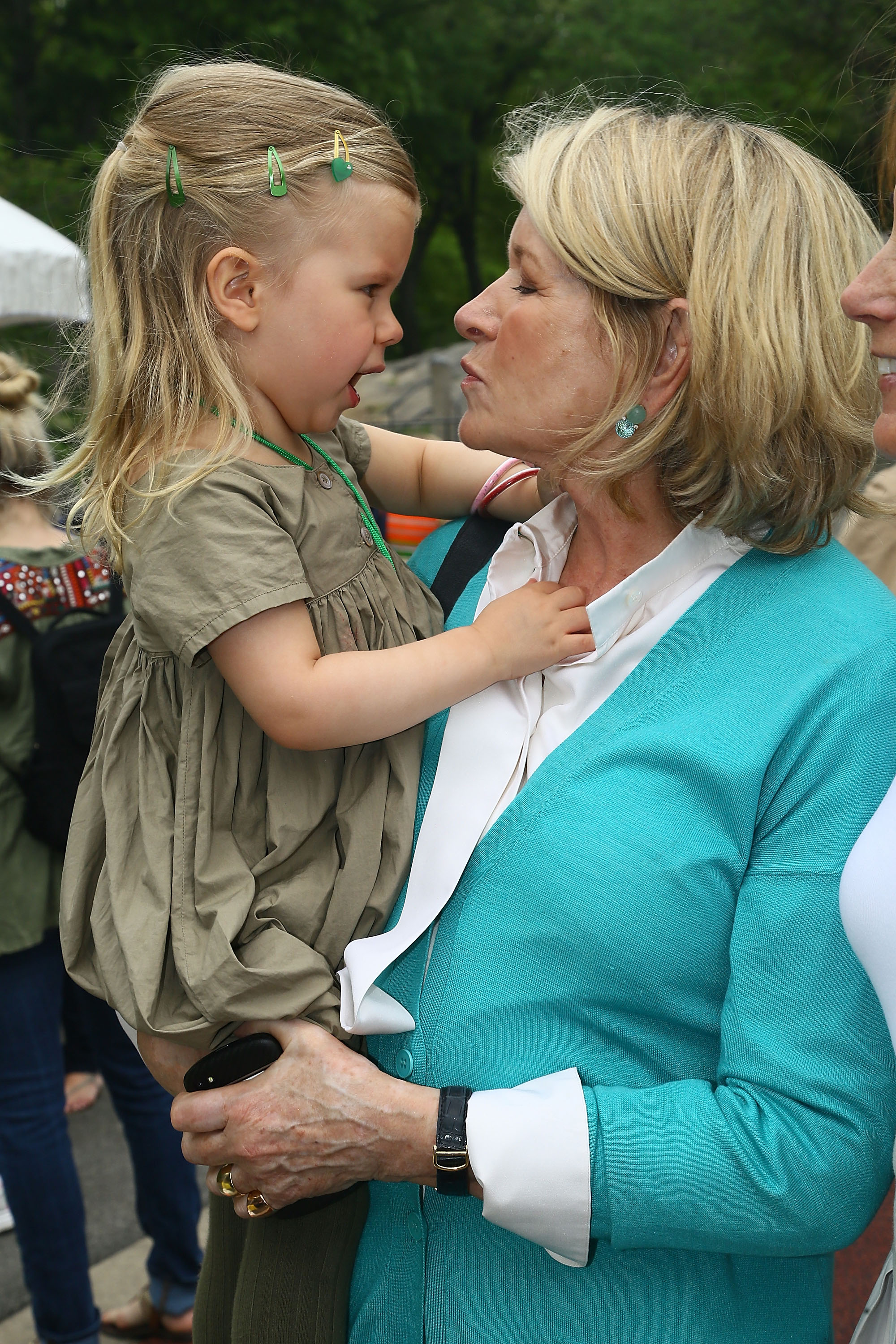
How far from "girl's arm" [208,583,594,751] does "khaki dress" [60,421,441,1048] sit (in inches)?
2.1

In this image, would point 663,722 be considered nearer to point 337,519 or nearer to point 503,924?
point 503,924

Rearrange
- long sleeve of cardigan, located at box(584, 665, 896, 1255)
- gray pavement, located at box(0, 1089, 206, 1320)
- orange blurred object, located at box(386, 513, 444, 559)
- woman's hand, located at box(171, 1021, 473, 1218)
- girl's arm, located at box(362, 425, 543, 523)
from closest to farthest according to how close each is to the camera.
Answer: long sleeve of cardigan, located at box(584, 665, 896, 1255), woman's hand, located at box(171, 1021, 473, 1218), girl's arm, located at box(362, 425, 543, 523), orange blurred object, located at box(386, 513, 444, 559), gray pavement, located at box(0, 1089, 206, 1320)

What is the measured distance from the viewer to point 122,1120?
10.6 ft

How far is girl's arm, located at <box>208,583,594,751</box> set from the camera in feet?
5.32

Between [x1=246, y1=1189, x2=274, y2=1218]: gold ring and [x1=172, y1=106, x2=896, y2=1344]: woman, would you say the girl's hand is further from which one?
[x1=246, y1=1189, x2=274, y2=1218]: gold ring

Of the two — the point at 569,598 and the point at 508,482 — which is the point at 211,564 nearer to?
the point at 569,598

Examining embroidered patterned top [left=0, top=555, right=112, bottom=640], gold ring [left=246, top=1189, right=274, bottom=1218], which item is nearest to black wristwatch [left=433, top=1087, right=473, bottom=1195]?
gold ring [left=246, top=1189, right=274, bottom=1218]

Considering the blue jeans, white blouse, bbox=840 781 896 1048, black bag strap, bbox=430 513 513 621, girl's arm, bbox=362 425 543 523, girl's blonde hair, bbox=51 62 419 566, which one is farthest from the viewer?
the blue jeans

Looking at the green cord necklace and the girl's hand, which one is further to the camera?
the green cord necklace

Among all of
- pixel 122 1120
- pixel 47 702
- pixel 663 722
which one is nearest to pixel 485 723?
pixel 663 722

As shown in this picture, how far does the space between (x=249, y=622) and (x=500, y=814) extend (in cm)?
44

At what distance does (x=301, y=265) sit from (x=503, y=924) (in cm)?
102

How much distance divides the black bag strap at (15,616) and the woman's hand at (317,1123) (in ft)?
5.62

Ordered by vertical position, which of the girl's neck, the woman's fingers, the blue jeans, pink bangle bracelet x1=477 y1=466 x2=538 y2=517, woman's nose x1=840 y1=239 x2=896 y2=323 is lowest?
the blue jeans
